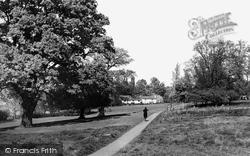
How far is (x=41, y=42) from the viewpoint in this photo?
30.6 meters

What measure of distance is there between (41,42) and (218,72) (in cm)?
4046

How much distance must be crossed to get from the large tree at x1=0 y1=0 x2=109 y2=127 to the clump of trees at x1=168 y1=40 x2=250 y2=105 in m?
26.1

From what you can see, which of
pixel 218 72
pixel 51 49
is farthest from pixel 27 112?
pixel 218 72

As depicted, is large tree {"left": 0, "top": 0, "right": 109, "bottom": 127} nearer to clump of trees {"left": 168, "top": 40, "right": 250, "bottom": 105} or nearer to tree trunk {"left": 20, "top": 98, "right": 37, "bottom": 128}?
tree trunk {"left": 20, "top": 98, "right": 37, "bottom": 128}

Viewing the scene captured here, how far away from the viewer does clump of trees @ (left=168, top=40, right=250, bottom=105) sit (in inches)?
2055

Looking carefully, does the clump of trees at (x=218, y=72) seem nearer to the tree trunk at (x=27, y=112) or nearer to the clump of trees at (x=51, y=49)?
the clump of trees at (x=51, y=49)

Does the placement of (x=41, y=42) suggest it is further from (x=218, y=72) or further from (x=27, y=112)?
(x=218, y=72)

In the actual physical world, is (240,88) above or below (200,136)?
above

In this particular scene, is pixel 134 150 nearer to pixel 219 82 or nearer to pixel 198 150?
pixel 198 150

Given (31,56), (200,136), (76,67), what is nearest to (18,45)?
(31,56)

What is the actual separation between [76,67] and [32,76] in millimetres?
5433

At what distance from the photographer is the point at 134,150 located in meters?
15.7

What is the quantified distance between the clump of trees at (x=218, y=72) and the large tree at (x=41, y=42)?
26105mm

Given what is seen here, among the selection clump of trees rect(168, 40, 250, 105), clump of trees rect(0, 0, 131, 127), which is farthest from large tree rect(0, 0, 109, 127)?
clump of trees rect(168, 40, 250, 105)
